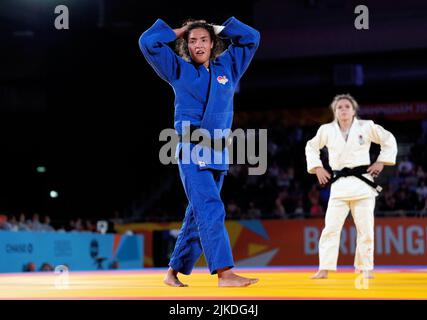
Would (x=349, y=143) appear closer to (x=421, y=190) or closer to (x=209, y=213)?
(x=209, y=213)

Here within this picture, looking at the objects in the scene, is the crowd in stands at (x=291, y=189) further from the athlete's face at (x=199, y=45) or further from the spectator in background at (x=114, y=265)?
the athlete's face at (x=199, y=45)

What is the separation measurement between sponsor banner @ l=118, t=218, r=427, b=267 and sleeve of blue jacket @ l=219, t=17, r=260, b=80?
6.78 meters

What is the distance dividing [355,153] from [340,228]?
1.81 ft

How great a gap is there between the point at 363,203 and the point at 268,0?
7526 mm

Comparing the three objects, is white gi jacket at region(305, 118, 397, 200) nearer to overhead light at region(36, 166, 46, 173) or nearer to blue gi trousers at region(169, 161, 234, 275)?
blue gi trousers at region(169, 161, 234, 275)

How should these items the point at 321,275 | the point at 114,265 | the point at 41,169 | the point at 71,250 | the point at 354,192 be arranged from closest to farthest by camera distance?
the point at 321,275, the point at 354,192, the point at 71,250, the point at 114,265, the point at 41,169

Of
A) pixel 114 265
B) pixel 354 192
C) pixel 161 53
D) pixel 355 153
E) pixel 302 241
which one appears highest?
pixel 161 53

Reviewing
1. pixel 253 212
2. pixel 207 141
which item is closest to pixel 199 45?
pixel 207 141

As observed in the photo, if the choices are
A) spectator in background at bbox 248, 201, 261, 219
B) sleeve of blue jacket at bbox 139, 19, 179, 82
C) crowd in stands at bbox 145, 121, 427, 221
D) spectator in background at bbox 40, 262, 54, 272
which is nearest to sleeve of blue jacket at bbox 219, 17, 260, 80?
sleeve of blue jacket at bbox 139, 19, 179, 82

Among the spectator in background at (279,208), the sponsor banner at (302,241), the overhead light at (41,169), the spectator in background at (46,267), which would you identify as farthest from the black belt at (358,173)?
the overhead light at (41,169)

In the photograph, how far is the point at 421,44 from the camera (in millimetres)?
10883

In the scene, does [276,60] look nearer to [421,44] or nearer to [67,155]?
[421,44]

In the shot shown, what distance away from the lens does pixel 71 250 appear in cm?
842

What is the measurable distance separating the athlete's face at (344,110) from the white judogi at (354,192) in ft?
0.24
